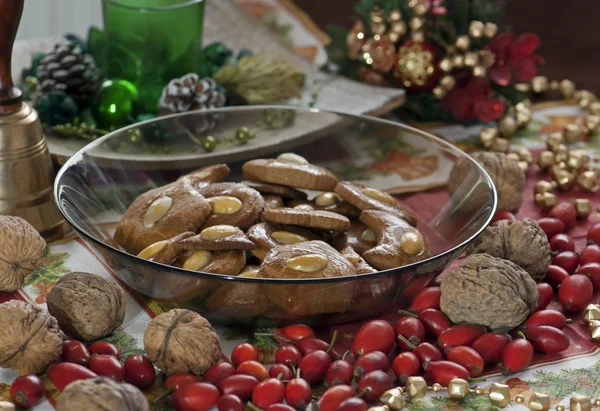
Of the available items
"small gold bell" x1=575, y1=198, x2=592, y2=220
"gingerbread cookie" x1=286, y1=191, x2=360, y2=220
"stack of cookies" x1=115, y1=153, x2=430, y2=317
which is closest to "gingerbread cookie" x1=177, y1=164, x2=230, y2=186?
"stack of cookies" x1=115, y1=153, x2=430, y2=317

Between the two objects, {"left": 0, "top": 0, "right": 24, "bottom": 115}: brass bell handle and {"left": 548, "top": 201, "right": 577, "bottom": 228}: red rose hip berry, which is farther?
{"left": 548, "top": 201, "right": 577, "bottom": 228}: red rose hip berry

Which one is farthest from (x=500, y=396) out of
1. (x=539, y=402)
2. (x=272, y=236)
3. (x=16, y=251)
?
(x=16, y=251)

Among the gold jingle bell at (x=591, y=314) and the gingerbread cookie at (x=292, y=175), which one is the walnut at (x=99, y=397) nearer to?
the gingerbread cookie at (x=292, y=175)

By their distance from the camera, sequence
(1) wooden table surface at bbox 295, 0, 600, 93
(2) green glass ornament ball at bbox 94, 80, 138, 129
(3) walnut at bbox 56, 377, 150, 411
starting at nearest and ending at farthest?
(3) walnut at bbox 56, 377, 150, 411 → (2) green glass ornament ball at bbox 94, 80, 138, 129 → (1) wooden table surface at bbox 295, 0, 600, 93

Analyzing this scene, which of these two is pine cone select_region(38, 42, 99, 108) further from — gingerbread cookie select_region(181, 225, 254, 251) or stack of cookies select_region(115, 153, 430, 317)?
A: gingerbread cookie select_region(181, 225, 254, 251)

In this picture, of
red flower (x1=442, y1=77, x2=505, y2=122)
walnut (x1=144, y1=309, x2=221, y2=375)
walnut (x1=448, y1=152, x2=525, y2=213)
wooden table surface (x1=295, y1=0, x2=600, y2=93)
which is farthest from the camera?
wooden table surface (x1=295, y1=0, x2=600, y2=93)

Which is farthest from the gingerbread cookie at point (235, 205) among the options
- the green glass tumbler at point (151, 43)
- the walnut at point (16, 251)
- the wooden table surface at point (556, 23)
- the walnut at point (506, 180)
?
the wooden table surface at point (556, 23)

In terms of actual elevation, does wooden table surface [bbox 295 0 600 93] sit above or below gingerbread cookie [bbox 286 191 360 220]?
below
